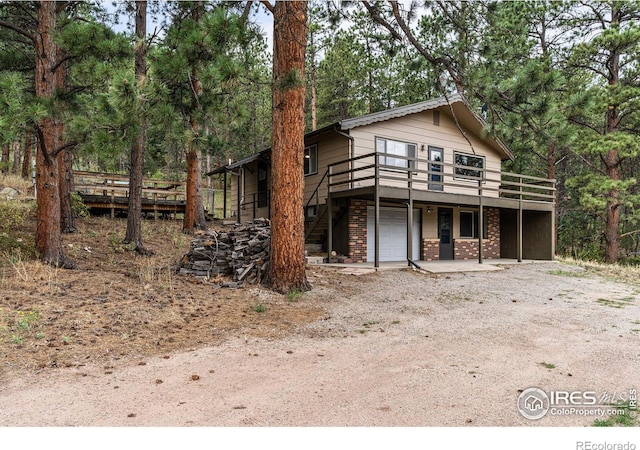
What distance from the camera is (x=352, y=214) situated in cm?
1277

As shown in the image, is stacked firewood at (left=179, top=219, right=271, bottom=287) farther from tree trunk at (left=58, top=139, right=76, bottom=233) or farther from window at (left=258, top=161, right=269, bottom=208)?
window at (left=258, top=161, right=269, bottom=208)

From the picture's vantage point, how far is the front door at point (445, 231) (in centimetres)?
1529

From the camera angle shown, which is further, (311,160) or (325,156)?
(311,160)

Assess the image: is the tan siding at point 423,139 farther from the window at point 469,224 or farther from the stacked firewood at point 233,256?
the stacked firewood at point 233,256

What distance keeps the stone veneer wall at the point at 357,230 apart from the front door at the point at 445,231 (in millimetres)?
3795

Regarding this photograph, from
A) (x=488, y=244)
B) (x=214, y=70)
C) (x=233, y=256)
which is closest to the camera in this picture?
(x=214, y=70)

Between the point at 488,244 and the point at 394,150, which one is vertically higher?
the point at 394,150

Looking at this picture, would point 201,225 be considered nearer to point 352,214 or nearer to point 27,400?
point 352,214

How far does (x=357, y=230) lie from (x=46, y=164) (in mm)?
8387

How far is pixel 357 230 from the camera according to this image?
12883 millimetres

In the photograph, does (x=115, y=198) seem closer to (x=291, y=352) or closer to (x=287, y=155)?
(x=287, y=155)

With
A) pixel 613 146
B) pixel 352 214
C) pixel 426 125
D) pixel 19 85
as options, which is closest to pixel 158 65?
pixel 19 85

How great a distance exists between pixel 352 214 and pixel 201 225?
5.96 m
